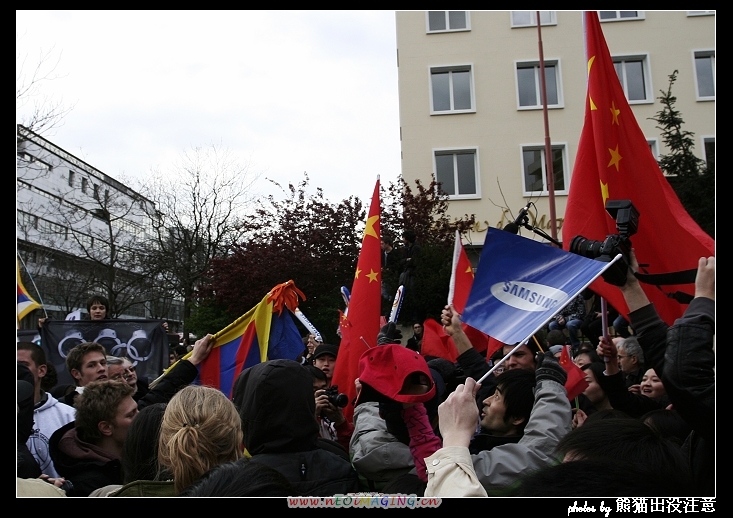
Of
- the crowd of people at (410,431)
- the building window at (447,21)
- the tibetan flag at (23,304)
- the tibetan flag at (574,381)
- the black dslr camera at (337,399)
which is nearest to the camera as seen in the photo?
the crowd of people at (410,431)

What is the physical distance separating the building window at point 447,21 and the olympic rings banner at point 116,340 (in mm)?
17126

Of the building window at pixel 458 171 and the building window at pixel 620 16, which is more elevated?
the building window at pixel 620 16

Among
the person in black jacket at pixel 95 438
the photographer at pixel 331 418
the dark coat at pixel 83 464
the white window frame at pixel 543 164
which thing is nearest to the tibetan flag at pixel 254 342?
the photographer at pixel 331 418

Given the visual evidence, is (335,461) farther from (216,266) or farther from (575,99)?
(575,99)

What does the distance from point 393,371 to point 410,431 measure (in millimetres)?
257

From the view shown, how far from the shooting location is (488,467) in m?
2.58

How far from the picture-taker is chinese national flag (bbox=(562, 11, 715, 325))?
14.8 ft

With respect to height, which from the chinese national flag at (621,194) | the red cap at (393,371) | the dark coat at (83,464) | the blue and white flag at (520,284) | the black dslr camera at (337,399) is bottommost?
the dark coat at (83,464)

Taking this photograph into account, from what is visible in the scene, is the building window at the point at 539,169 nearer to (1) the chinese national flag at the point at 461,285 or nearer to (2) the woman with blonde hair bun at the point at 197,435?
(1) the chinese national flag at the point at 461,285

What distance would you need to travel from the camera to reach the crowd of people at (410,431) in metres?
1.86

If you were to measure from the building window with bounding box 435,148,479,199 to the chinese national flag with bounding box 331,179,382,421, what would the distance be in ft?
47.5

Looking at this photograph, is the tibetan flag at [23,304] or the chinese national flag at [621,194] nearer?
the chinese national flag at [621,194]

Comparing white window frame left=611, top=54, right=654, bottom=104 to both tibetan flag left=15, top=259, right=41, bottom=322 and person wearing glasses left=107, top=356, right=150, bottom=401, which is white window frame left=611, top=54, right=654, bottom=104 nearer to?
tibetan flag left=15, top=259, right=41, bottom=322

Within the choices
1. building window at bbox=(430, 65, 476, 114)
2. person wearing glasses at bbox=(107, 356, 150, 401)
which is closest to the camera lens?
person wearing glasses at bbox=(107, 356, 150, 401)
